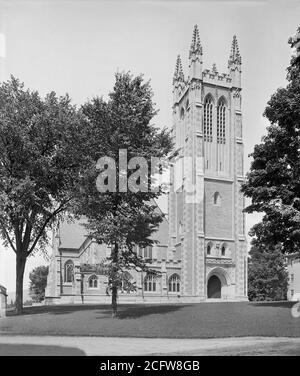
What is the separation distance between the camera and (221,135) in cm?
6769

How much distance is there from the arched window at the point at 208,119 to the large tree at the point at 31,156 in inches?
1431

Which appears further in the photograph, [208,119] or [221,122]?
[221,122]

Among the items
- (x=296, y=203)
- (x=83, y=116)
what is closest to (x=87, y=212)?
(x=83, y=116)

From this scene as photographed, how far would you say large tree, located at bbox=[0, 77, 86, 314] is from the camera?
95.6 feet

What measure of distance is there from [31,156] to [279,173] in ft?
50.6

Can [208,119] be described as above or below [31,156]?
above

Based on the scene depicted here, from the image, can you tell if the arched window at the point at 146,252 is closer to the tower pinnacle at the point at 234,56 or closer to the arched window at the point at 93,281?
the arched window at the point at 93,281

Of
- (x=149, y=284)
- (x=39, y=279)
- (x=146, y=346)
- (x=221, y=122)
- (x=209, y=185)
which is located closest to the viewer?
(x=146, y=346)

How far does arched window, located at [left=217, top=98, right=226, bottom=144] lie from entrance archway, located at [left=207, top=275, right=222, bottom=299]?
19.3 m

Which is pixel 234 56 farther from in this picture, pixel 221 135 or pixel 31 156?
pixel 31 156

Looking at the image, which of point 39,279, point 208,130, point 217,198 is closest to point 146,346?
point 217,198

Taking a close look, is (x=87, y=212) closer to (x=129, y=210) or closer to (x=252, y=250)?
(x=129, y=210)

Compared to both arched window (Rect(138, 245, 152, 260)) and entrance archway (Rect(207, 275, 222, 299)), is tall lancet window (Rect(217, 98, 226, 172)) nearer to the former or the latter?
arched window (Rect(138, 245, 152, 260))

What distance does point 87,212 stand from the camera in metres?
26.0
